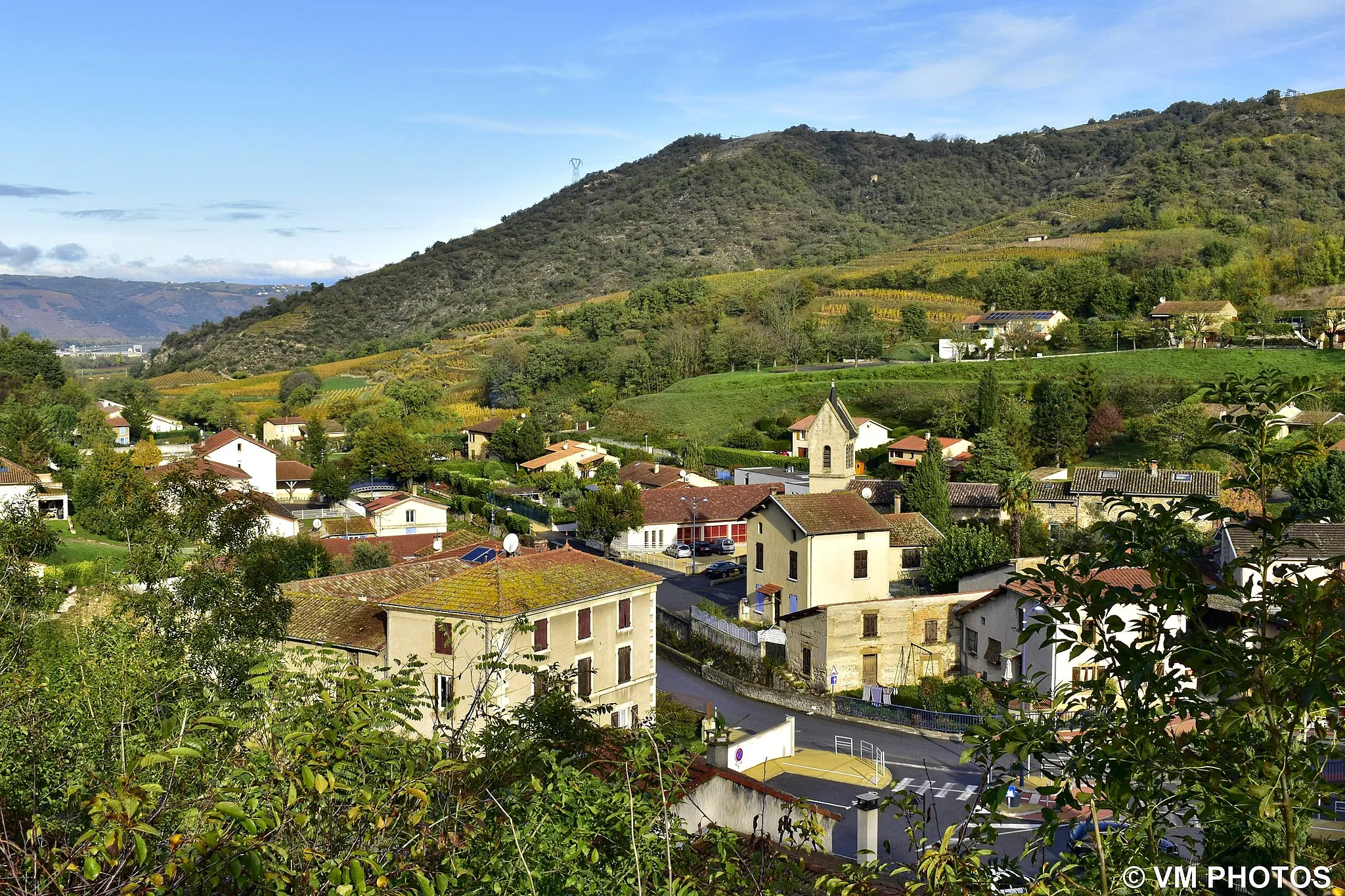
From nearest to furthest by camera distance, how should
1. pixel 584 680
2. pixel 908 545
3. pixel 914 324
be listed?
pixel 584 680
pixel 908 545
pixel 914 324

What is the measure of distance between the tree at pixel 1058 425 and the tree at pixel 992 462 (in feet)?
8.77

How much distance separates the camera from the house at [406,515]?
43.6 metres

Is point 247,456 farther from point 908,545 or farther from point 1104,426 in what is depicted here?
point 1104,426

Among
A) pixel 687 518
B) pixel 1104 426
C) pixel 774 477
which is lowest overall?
pixel 687 518

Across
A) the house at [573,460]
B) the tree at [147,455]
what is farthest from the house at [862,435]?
the tree at [147,455]

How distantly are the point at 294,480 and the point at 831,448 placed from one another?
3149 centimetres

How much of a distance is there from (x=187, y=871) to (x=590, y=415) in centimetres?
6842

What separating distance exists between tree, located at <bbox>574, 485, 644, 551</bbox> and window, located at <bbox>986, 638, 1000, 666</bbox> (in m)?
19.0

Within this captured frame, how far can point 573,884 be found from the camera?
4605 mm

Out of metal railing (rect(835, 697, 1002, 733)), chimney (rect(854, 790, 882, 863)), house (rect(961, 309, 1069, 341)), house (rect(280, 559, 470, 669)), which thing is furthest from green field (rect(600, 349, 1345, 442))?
chimney (rect(854, 790, 882, 863))

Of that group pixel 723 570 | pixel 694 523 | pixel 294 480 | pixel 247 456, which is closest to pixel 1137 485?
pixel 723 570

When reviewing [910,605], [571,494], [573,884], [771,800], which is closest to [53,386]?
[571,494]

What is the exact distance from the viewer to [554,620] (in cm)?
1944

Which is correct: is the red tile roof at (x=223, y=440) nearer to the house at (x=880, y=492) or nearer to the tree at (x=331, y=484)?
the tree at (x=331, y=484)
